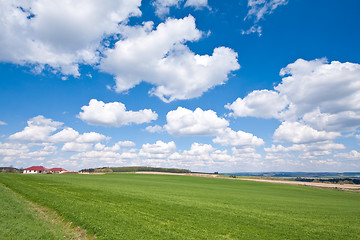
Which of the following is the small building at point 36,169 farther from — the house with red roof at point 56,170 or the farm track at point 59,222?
the farm track at point 59,222

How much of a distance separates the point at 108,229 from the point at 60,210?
8.66 metres

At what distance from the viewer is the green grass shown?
14.9 m

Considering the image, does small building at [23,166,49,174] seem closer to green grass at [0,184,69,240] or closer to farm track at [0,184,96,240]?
farm track at [0,184,96,240]

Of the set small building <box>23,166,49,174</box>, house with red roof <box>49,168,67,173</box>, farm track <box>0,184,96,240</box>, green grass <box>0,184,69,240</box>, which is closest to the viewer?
green grass <box>0,184,69,240</box>

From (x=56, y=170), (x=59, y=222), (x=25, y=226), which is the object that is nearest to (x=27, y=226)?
(x=25, y=226)

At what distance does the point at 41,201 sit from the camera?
85.7ft

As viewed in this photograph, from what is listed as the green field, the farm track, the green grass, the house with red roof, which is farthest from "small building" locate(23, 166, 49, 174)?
the green grass

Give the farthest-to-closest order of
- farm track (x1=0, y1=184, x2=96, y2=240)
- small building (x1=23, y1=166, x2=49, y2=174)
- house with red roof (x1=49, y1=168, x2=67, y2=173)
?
house with red roof (x1=49, y1=168, x2=67, y2=173) < small building (x1=23, y1=166, x2=49, y2=174) < farm track (x1=0, y1=184, x2=96, y2=240)

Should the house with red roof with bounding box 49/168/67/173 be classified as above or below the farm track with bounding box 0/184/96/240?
below

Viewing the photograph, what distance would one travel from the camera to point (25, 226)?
16.5 meters

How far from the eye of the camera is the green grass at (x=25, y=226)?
14888 millimetres

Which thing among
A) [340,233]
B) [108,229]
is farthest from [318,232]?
[108,229]

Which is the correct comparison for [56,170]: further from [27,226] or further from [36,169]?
[27,226]

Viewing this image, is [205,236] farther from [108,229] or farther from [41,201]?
[41,201]
